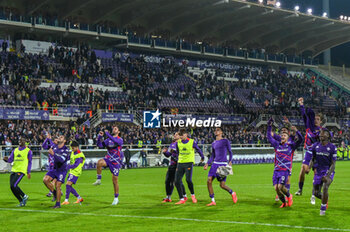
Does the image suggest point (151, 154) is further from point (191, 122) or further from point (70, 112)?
point (191, 122)

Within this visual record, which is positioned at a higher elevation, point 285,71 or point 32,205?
point 285,71

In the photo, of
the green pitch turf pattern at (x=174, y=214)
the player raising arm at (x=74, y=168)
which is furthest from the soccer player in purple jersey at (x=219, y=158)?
the player raising arm at (x=74, y=168)

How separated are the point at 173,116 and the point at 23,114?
46.5 feet

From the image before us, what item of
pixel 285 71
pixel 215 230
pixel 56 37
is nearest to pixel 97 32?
pixel 56 37

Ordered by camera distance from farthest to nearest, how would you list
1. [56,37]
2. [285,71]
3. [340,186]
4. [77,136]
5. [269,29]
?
[285,71] < [269,29] < [56,37] < [77,136] < [340,186]

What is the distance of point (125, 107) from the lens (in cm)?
4841

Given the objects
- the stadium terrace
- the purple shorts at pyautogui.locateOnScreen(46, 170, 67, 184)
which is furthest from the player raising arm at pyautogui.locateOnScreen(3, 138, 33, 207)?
the stadium terrace

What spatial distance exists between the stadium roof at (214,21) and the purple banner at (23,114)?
1597 centimetres

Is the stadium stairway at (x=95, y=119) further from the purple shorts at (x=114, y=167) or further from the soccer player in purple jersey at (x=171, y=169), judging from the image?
the purple shorts at (x=114, y=167)

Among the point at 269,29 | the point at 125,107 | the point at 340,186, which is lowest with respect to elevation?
the point at 340,186

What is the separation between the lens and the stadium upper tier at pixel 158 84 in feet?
151

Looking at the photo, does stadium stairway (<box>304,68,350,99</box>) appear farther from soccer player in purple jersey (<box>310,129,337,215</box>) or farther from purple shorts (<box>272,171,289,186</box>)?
soccer player in purple jersey (<box>310,129,337,215</box>)

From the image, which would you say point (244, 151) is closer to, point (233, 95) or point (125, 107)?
point (125, 107)

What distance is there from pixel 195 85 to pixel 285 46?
24468mm
